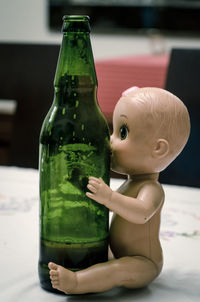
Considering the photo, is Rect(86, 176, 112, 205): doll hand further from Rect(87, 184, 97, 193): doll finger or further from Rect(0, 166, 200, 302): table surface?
Rect(0, 166, 200, 302): table surface

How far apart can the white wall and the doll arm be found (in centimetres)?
247

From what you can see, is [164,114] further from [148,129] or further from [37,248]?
[37,248]

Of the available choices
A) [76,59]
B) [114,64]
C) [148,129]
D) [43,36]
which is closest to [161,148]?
[148,129]

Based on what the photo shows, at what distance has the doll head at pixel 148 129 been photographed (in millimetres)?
516

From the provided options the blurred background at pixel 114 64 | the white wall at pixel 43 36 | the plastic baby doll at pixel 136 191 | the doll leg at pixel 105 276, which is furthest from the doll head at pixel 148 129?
the white wall at pixel 43 36

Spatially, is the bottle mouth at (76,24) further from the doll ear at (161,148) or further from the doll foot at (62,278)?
the doll foot at (62,278)

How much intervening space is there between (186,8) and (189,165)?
5.77 ft

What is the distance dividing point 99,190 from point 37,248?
24 cm

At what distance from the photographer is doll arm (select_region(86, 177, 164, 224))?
0.49 meters

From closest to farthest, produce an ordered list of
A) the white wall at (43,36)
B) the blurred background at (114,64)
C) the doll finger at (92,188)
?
1. the doll finger at (92,188)
2. the blurred background at (114,64)
3. the white wall at (43,36)

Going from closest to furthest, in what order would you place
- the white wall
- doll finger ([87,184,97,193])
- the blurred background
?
doll finger ([87,184,97,193]) < the blurred background < the white wall

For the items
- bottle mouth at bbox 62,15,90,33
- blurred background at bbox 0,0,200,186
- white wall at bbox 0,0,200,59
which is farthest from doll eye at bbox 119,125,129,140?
white wall at bbox 0,0,200,59

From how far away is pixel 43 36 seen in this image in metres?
3.20

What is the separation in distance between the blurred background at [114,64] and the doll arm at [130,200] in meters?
0.83
